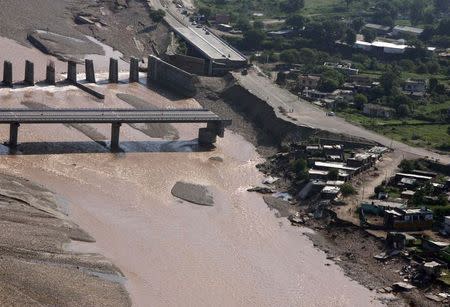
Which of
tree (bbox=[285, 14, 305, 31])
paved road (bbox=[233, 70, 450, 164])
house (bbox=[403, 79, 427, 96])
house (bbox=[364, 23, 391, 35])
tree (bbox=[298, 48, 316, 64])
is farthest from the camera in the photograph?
house (bbox=[364, 23, 391, 35])

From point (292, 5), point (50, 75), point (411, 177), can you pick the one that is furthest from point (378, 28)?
point (411, 177)

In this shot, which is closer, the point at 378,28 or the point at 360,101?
the point at 360,101

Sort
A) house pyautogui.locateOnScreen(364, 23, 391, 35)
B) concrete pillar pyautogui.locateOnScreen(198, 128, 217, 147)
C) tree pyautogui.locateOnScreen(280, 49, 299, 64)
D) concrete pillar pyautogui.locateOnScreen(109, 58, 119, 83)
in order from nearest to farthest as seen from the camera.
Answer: concrete pillar pyautogui.locateOnScreen(198, 128, 217, 147) → concrete pillar pyautogui.locateOnScreen(109, 58, 119, 83) → tree pyautogui.locateOnScreen(280, 49, 299, 64) → house pyautogui.locateOnScreen(364, 23, 391, 35)

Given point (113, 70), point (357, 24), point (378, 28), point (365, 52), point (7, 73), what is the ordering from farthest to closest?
point (378, 28), point (357, 24), point (365, 52), point (113, 70), point (7, 73)

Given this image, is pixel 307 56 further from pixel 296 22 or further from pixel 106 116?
pixel 106 116

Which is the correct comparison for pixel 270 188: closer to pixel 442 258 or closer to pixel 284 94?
pixel 442 258

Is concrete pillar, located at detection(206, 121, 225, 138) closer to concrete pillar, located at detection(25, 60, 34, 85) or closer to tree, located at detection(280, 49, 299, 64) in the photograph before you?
concrete pillar, located at detection(25, 60, 34, 85)

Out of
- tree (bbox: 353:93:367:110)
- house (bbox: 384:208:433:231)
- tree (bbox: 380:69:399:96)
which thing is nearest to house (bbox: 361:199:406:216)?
house (bbox: 384:208:433:231)

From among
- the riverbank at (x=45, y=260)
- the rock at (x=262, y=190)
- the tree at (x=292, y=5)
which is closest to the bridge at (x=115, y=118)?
the riverbank at (x=45, y=260)
